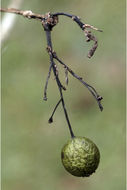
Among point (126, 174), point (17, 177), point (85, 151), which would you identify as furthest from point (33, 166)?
point (85, 151)

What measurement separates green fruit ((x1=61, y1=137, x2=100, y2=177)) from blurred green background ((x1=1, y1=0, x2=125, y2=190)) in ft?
10.1

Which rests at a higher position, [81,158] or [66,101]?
[81,158]

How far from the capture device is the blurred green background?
5660 millimetres

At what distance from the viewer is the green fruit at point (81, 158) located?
7.61 feet

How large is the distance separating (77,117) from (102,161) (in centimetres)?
82

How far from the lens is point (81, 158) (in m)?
2.33

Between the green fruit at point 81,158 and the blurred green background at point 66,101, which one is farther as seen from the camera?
the blurred green background at point 66,101

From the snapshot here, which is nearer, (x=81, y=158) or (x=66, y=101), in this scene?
(x=81, y=158)

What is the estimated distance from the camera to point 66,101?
633 centimetres

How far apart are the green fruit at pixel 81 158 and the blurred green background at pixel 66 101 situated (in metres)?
3.08

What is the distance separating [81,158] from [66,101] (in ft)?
13.1

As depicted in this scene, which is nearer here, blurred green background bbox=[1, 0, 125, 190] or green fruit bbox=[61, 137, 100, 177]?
green fruit bbox=[61, 137, 100, 177]

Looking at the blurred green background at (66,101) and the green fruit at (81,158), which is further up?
the green fruit at (81,158)

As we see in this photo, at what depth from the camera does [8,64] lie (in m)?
6.84
